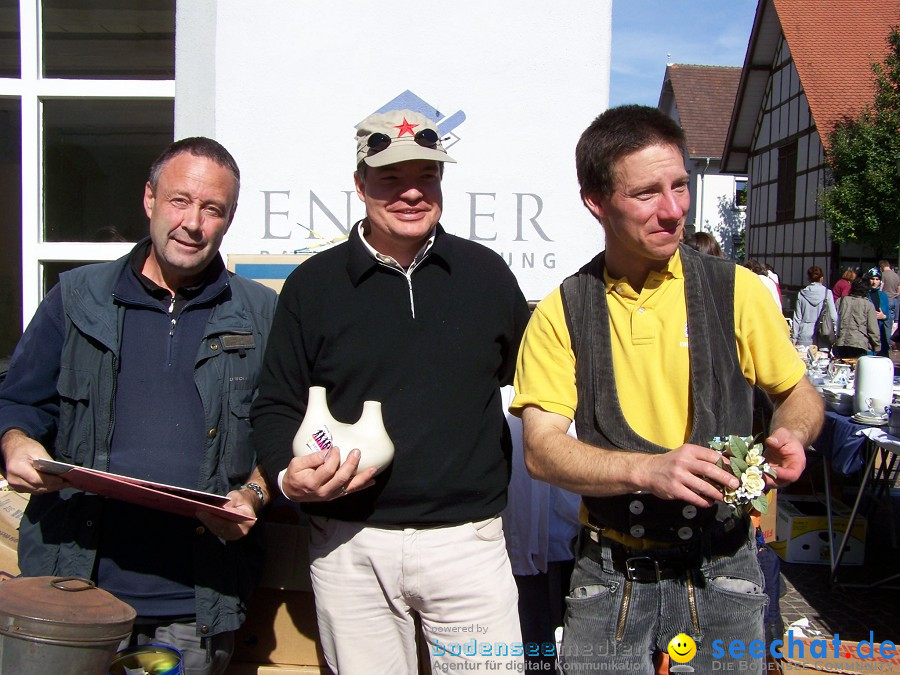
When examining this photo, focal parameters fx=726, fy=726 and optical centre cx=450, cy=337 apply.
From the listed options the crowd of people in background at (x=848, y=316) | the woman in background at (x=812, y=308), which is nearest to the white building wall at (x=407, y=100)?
the crowd of people in background at (x=848, y=316)

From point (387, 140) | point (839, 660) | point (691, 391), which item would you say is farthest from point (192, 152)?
point (839, 660)

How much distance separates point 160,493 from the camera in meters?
1.59

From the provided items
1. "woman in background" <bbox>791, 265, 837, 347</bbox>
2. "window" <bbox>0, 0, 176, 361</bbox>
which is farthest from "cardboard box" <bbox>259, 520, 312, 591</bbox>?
"woman in background" <bbox>791, 265, 837, 347</bbox>

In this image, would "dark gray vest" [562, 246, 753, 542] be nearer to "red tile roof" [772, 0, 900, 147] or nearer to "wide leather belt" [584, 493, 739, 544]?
"wide leather belt" [584, 493, 739, 544]

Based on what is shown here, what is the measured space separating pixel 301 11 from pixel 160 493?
8.49ft

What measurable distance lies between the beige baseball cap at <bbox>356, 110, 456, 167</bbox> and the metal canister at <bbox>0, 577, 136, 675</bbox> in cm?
121

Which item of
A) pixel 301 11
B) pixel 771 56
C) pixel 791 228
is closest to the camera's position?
pixel 301 11

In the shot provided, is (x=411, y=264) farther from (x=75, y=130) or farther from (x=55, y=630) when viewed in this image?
(x=75, y=130)

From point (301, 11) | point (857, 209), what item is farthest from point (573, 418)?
point (857, 209)

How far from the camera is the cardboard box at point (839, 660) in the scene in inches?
92.3

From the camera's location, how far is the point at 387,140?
180 centimetres

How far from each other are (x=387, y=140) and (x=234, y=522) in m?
1.01

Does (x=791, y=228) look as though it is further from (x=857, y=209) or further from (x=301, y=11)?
(x=301, y=11)

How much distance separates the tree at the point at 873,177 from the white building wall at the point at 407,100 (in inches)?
566
